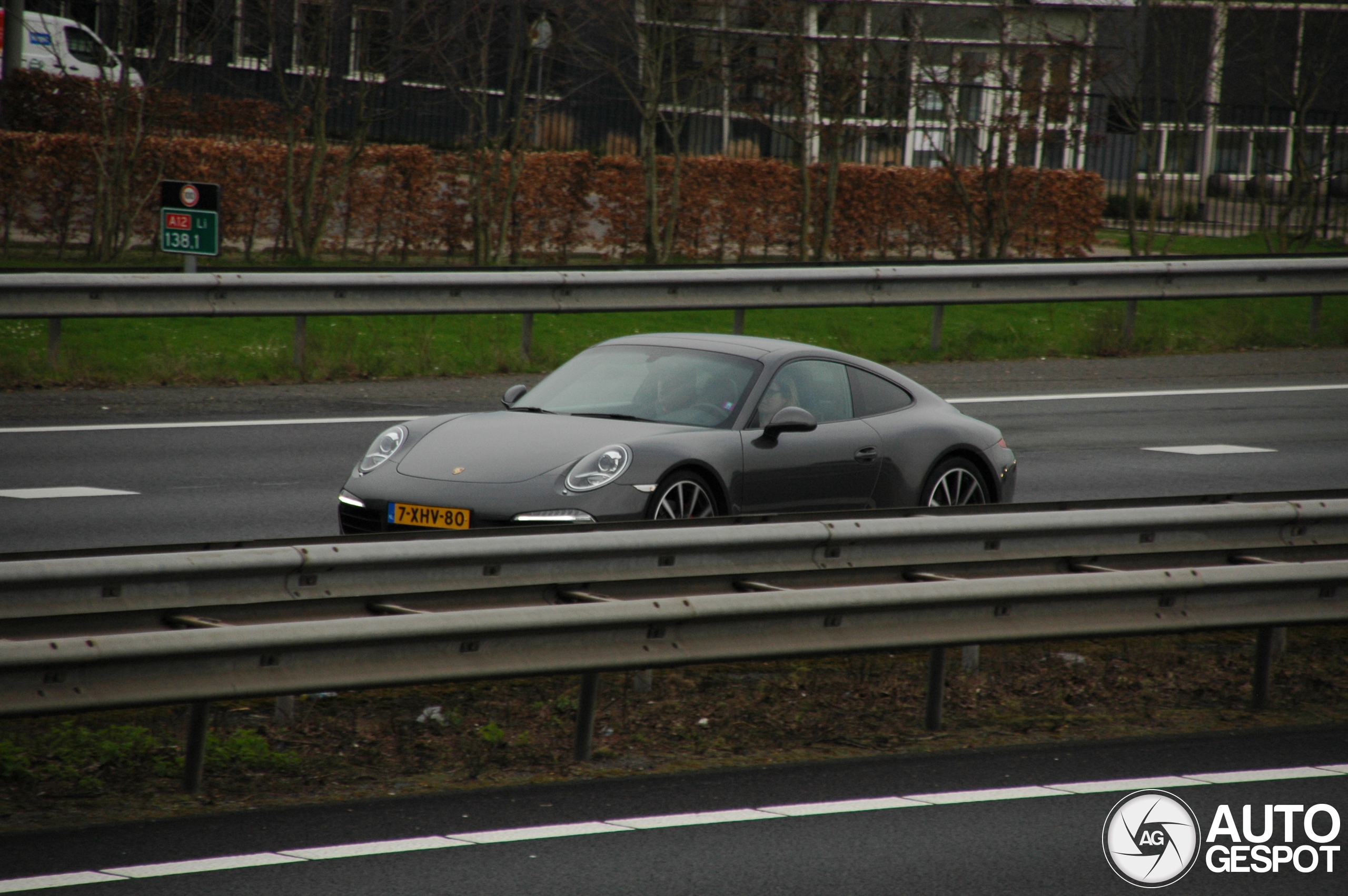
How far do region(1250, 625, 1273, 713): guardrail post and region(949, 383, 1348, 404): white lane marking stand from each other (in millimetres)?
7331

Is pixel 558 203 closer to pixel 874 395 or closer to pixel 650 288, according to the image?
pixel 650 288

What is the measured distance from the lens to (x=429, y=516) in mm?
8445

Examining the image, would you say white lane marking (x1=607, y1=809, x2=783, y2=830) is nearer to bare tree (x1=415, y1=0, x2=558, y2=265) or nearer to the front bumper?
the front bumper

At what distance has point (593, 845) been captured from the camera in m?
5.50

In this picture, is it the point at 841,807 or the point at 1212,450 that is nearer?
the point at 841,807

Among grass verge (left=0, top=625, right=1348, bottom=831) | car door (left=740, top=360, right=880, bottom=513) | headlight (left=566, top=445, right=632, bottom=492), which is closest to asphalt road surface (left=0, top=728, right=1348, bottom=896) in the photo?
grass verge (left=0, top=625, right=1348, bottom=831)

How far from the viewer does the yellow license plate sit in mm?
8375

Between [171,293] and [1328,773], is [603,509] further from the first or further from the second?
[171,293]

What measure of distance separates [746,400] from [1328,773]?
383 centimetres

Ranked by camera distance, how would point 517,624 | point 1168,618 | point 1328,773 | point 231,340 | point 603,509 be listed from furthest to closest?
point 231,340
point 603,509
point 1168,618
point 1328,773
point 517,624

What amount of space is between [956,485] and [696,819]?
A: 4.69 m

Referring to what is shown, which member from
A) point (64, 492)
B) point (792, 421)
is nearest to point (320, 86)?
point (64, 492)

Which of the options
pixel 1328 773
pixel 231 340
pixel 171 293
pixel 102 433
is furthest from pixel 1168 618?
pixel 231 340

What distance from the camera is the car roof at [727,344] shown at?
383 inches
